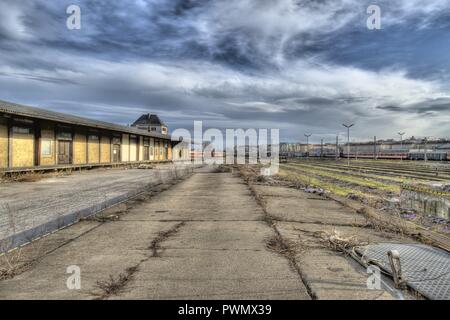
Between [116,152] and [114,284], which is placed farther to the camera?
[116,152]

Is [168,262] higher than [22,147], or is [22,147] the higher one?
[22,147]

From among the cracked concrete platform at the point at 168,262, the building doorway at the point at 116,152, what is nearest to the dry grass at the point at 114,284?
the cracked concrete platform at the point at 168,262

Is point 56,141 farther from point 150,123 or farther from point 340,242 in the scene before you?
point 150,123

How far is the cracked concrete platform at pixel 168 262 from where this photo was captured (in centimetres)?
417

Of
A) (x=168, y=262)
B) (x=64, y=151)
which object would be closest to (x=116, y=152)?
(x=64, y=151)

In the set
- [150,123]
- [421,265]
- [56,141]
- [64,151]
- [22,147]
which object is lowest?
[421,265]

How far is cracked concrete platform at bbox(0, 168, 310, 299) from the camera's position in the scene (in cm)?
417

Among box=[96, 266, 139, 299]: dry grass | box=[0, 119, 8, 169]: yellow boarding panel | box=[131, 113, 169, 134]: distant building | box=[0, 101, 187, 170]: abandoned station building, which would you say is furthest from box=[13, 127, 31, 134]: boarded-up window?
box=[131, 113, 169, 134]: distant building

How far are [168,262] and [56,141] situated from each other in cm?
2454

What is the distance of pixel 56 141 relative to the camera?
2647cm

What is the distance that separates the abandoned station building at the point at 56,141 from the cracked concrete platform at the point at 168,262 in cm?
1659

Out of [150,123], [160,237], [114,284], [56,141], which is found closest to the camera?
[114,284]
